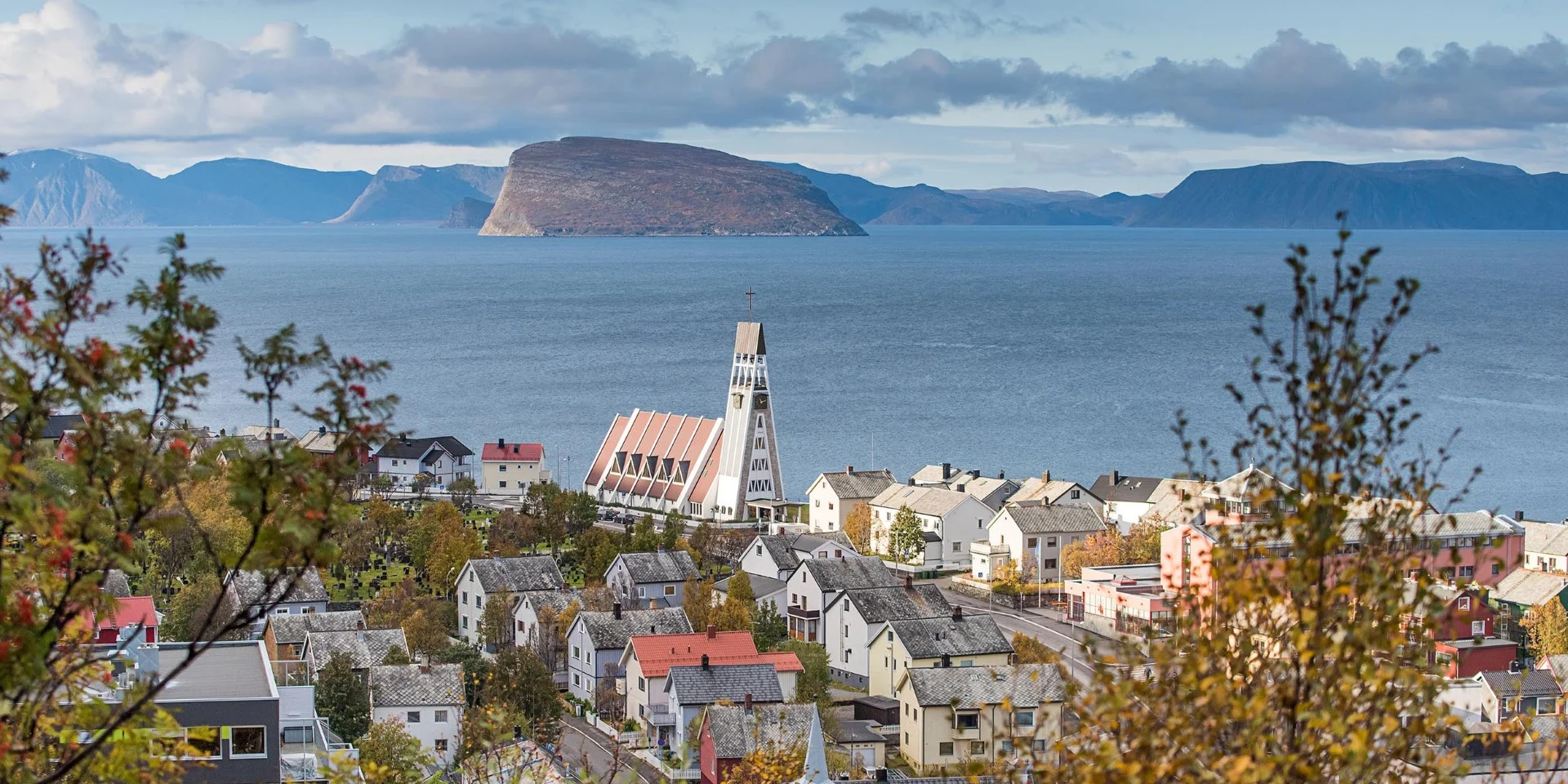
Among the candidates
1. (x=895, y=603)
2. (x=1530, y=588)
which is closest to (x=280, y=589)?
(x=895, y=603)

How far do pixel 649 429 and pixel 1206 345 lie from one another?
2904 inches

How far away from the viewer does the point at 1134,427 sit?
92.2 m

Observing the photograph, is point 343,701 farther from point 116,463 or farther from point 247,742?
point 116,463

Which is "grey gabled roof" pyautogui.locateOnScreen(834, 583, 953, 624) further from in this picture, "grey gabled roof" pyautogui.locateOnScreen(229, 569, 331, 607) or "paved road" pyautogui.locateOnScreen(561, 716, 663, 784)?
"grey gabled roof" pyautogui.locateOnScreen(229, 569, 331, 607)

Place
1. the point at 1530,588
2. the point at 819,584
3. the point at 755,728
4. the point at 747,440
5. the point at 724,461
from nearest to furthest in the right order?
the point at 755,728 < the point at 819,584 < the point at 1530,588 < the point at 747,440 < the point at 724,461

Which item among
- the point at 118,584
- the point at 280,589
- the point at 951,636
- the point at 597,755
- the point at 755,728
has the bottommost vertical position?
the point at 597,755

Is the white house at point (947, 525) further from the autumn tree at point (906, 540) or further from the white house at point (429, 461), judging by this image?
the white house at point (429, 461)

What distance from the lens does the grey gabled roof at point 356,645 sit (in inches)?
1336

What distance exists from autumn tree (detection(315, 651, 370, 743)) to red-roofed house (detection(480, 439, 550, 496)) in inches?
1598

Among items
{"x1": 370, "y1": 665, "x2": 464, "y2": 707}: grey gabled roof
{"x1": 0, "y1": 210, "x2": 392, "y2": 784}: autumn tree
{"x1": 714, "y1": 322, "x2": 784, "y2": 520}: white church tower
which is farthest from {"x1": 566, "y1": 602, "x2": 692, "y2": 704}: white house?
{"x1": 0, "y1": 210, "x2": 392, "y2": 784}: autumn tree

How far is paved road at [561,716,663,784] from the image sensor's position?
29.5m

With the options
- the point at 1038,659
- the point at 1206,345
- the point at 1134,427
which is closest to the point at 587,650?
the point at 1038,659

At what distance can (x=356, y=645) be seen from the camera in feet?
114

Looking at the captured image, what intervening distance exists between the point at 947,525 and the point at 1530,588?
16.7 metres
